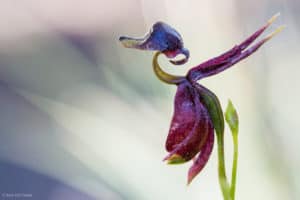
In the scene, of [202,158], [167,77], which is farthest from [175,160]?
[167,77]

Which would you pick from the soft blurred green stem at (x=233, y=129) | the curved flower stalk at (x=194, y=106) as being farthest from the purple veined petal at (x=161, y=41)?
the soft blurred green stem at (x=233, y=129)

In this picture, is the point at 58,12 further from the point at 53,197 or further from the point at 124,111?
the point at 53,197

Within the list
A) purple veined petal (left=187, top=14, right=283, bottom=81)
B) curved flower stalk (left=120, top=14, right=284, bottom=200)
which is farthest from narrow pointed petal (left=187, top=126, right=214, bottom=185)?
purple veined petal (left=187, top=14, right=283, bottom=81)

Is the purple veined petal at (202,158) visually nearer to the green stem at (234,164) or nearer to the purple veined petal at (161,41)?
the green stem at (234,164)

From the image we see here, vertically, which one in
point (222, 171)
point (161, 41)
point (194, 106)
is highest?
point (161, 41)

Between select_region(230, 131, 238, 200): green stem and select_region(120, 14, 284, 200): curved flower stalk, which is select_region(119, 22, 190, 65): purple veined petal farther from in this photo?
select_region(230, 131, 238, 200): green stem

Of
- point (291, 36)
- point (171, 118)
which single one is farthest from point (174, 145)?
point (291, 36)

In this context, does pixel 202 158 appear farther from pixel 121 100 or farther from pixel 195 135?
pixel 121 100
